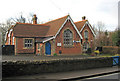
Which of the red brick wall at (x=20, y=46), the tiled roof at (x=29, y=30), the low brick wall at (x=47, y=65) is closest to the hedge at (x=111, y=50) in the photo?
the tiled roof at (x=29, y=30)

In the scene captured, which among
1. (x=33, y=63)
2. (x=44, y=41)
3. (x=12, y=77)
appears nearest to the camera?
(x=12, y=77)

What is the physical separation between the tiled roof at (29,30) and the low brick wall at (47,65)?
632 inches

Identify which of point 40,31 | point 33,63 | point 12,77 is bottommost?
point 12,77

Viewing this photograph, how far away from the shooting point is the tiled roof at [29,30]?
27.6m

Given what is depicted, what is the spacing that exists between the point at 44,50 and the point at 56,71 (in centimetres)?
1542

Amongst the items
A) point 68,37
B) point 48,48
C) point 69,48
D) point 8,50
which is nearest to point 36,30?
point 48,48

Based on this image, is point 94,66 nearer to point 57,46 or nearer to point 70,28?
point 57,46

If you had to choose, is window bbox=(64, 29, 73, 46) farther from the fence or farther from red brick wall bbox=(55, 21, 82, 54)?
the fence

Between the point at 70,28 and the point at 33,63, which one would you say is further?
the point at 70,28

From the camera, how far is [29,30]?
96.4 feet

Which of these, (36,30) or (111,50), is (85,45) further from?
(36,30)

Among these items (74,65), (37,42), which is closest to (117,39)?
(37,42)

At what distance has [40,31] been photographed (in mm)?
30609

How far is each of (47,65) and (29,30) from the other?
18411 millimetres
